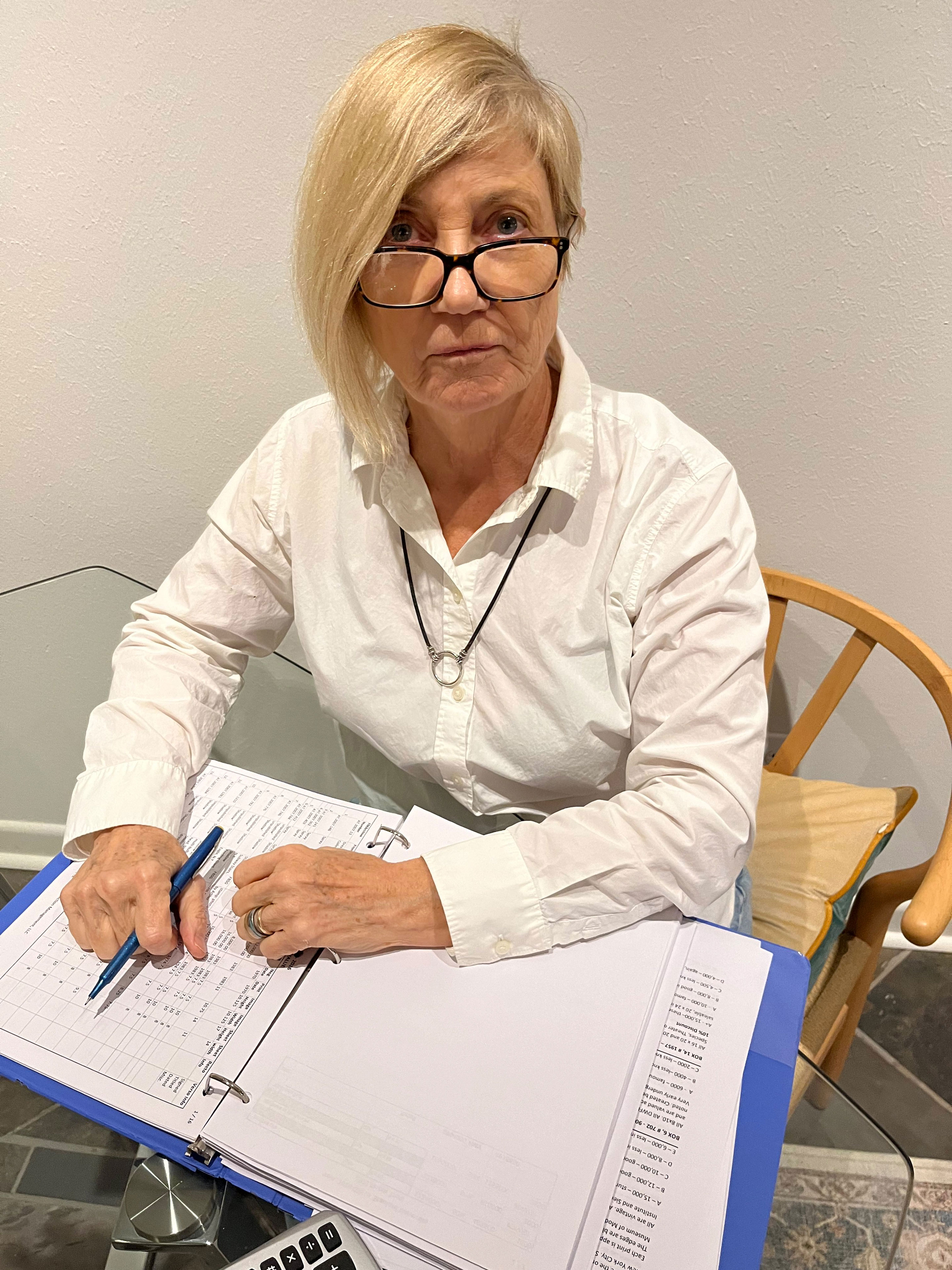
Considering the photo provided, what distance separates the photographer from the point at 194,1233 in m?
0.72

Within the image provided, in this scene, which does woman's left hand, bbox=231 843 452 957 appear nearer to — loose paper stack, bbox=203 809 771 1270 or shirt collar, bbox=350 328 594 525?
loose paper stack, bbox=203 809 771 1270

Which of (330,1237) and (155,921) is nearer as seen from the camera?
(330,1237)

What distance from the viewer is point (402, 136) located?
0.78 metres

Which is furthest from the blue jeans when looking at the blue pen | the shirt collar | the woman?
the blue pen

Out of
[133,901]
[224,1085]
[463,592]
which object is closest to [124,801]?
[133,901]

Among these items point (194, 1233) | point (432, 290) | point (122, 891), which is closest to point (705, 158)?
point (432, 290)

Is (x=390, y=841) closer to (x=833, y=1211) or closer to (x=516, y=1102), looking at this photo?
(x=516, y=1102)

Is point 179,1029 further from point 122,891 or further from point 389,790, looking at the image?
point 389,790

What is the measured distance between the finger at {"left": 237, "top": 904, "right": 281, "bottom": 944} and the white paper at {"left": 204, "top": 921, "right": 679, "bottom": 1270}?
54mm

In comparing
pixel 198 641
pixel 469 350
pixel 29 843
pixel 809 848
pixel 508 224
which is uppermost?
pixel 508 224

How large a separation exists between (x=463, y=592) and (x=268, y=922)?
0.44m

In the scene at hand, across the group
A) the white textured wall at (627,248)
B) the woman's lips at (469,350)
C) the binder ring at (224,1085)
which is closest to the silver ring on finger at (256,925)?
the binder ring at (224,1085)

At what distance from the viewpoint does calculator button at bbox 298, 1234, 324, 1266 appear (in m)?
0.63

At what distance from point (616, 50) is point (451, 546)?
0.71m
